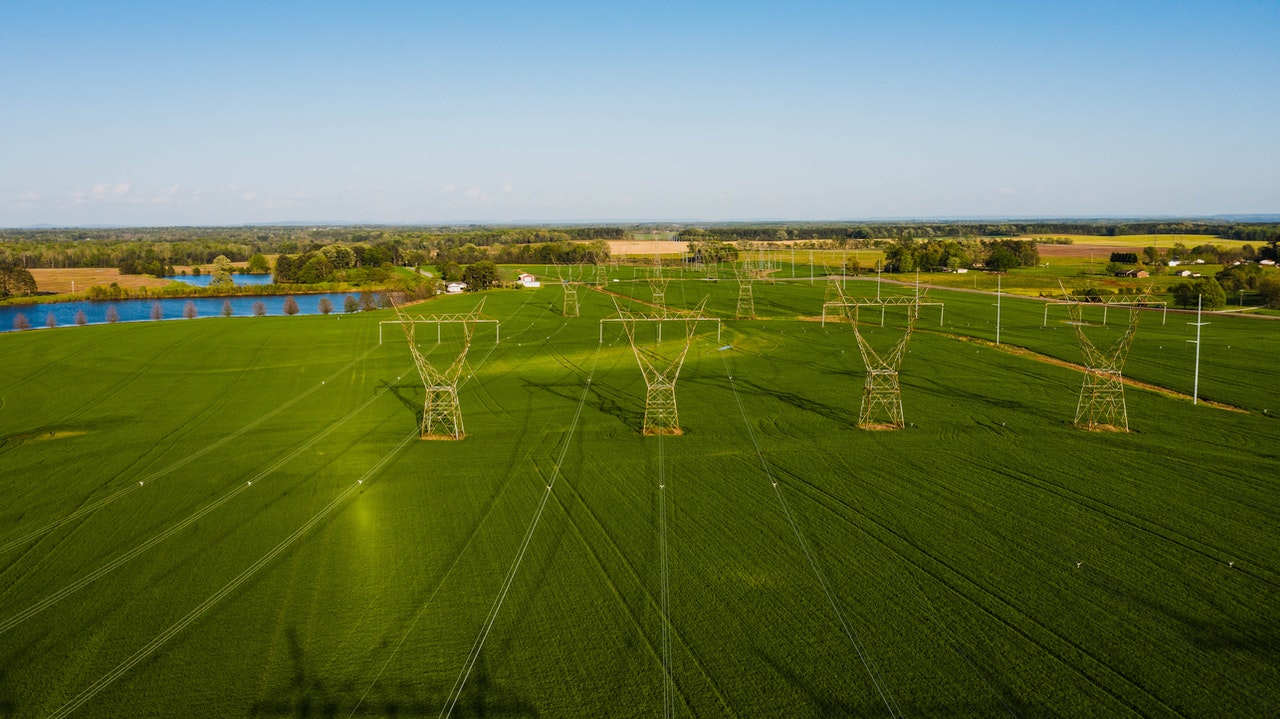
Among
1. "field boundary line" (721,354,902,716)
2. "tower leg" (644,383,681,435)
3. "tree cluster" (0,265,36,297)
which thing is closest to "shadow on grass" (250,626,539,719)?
"field boundary line" (721,354,902,716)

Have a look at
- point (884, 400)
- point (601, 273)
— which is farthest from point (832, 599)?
point (601, 273)

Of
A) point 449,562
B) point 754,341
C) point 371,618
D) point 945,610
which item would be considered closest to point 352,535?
point 449,562

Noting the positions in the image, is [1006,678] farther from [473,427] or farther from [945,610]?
[473,427]

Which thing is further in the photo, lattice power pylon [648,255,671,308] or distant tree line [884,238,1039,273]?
distant tree line [884,238,1039,273]

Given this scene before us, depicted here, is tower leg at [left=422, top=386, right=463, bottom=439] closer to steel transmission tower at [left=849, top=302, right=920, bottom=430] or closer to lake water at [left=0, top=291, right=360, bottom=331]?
steel transmission tower at [left=849, top=302, right=920, bottom=430]

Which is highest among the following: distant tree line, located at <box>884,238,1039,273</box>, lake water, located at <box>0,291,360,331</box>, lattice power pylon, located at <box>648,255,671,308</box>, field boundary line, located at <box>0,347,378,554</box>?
distant tree line, located at <box>884,238,1039,273</box>
